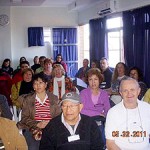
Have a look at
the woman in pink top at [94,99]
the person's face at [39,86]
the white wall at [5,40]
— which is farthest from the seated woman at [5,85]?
the white wall at [5,40]

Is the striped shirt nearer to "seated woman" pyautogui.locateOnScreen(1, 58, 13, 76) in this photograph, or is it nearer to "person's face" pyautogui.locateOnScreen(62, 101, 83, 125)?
"person's face" pyautogui.locateOnScreen(62, 101, 83, 125)

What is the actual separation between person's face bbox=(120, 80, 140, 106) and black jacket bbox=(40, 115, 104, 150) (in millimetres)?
443

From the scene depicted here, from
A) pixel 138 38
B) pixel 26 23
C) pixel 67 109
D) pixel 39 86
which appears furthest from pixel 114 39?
pixel 67 109

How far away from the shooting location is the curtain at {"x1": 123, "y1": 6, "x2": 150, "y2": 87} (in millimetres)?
6352

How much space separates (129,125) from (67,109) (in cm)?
60

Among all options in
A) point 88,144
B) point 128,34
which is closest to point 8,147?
point 88,144

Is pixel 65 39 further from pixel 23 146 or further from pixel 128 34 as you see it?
pixel 23 146

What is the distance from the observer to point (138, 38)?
659 cm

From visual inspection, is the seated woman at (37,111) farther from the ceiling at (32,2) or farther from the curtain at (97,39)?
the ceiling at (32,2)

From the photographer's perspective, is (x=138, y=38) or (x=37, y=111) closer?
(x=37, y=111)
